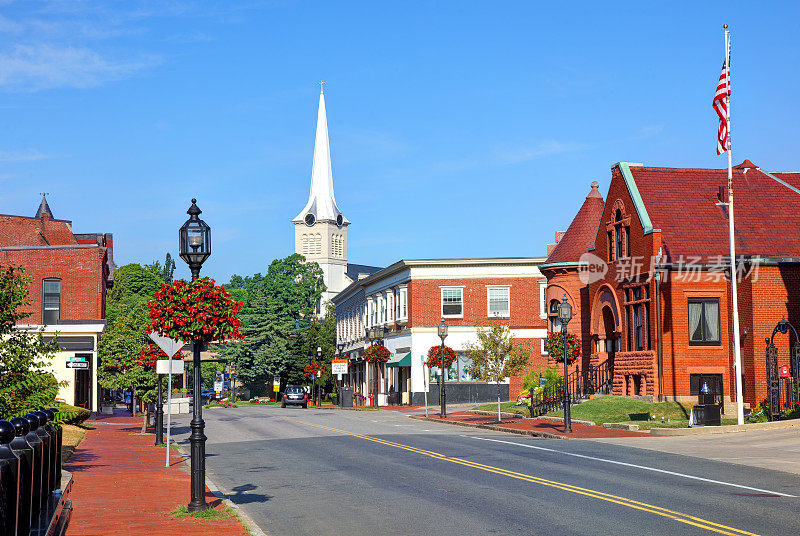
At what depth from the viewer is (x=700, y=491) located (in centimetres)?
1537

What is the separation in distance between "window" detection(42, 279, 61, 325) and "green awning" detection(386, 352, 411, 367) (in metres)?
24.0

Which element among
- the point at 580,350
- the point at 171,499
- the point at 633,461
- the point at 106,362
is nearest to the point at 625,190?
the point at 580,350

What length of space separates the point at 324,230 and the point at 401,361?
91.0 metres

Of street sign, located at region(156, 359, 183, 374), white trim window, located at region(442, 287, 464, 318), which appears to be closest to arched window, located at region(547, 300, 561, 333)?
white trim window, located at region(442, 287, 464, 318)

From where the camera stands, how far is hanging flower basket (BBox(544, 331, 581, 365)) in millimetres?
43000

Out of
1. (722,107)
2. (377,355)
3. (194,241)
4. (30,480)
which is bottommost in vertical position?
(30,480)

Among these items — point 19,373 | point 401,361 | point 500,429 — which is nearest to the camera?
point 19,373

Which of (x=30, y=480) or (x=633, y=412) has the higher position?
(x=30, y=480)

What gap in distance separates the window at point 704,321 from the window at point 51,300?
3526cm

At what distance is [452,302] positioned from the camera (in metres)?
66.8

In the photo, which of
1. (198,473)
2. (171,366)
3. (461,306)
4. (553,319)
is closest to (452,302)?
→ (461,306)

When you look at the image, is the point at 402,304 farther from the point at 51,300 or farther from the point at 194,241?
the point at 194,241

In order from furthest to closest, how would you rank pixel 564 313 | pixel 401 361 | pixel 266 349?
pixel 266 349
pixel 401 361
pixel 564 313

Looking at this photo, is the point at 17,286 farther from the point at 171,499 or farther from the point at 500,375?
the point at 500,375
